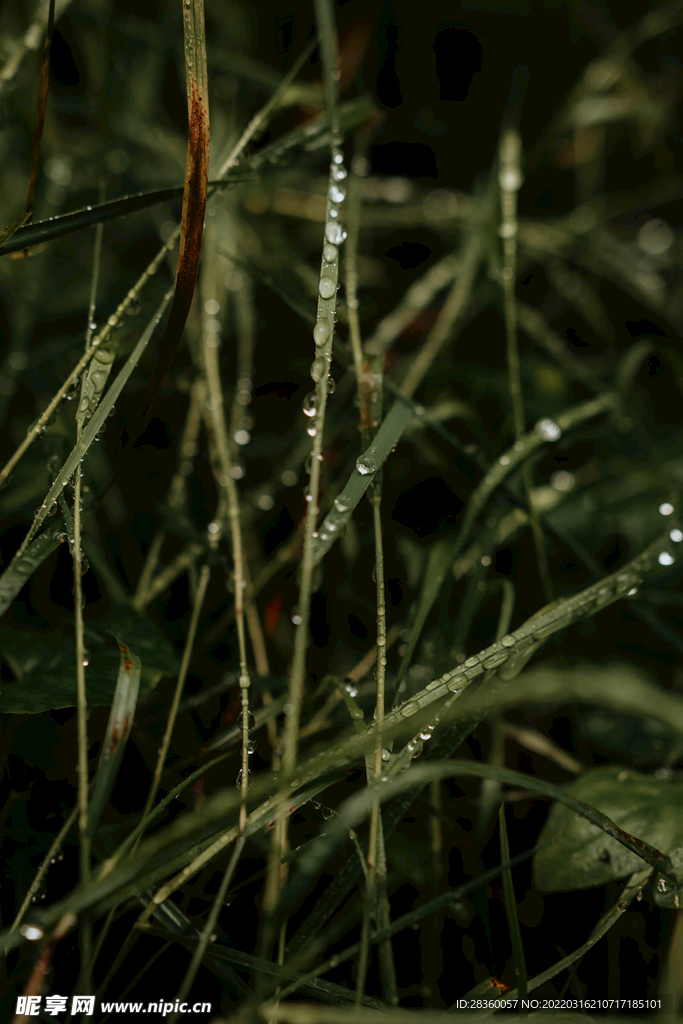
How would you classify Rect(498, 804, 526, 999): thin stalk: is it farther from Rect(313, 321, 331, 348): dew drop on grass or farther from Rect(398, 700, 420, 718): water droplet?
Rect(313, 321, 331, 348): dew drop on grass

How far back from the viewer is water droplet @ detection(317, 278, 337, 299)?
53 cm

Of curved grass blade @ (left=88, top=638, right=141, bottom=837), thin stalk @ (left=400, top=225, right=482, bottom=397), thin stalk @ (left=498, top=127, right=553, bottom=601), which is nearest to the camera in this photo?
curved grass blade @ (left=88, top=638, right=141, bottom=837)

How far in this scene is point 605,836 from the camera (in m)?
0.54

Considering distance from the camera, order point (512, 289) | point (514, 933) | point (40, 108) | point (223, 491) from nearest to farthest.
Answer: point (514, 933)
point (40, 108)
point (223, 491)
point (512, 289)

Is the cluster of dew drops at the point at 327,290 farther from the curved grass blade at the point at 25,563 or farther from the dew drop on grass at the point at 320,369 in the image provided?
the curved grass blade at the point at 25,563

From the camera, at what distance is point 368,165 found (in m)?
1.04

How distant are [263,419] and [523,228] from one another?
55 centimetres

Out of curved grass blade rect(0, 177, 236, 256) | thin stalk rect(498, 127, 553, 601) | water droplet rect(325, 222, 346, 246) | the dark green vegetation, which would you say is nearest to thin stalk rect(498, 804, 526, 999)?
the dark green vegetation

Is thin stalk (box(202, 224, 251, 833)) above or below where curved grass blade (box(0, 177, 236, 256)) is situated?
below

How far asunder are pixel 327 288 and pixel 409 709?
365 millimetres

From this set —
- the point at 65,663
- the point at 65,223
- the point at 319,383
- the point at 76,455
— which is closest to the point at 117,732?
the point at 65,663

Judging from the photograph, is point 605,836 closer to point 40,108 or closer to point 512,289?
point 512,289

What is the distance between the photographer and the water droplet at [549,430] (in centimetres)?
73

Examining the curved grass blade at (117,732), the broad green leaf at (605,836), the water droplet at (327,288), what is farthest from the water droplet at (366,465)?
the broad green leaf at (605,836)
